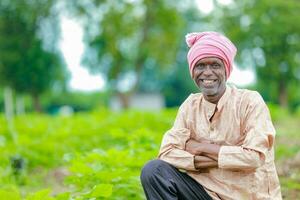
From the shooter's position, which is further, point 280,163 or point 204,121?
A: point 280,163

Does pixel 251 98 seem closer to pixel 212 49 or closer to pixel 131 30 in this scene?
pixel 212 49

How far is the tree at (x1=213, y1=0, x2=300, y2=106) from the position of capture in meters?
33.4

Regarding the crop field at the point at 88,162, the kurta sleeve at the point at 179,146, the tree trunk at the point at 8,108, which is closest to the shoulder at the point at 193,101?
the kurta sleeve at the point at 179,146

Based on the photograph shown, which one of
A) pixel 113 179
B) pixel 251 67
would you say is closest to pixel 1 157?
pixel 113 179

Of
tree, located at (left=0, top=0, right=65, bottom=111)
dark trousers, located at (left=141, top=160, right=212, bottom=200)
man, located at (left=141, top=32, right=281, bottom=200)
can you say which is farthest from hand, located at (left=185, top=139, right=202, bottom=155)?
tree, located at (left=0, top=0, right=65, bottom=111)

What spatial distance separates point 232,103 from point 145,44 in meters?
30.8

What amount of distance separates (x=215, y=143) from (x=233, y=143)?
10 centimetres

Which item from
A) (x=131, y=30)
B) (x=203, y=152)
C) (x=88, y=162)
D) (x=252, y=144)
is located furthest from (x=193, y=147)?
(x=131, y=30)

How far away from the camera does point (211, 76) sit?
3691mm

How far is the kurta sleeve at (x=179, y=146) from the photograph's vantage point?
12.2ft

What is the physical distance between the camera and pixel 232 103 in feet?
12.2

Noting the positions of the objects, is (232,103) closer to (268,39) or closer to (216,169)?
(216,169)

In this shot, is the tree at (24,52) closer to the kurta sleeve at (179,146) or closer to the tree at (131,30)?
the tree at (131,30)

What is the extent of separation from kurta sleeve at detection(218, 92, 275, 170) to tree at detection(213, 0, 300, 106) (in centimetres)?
2903
